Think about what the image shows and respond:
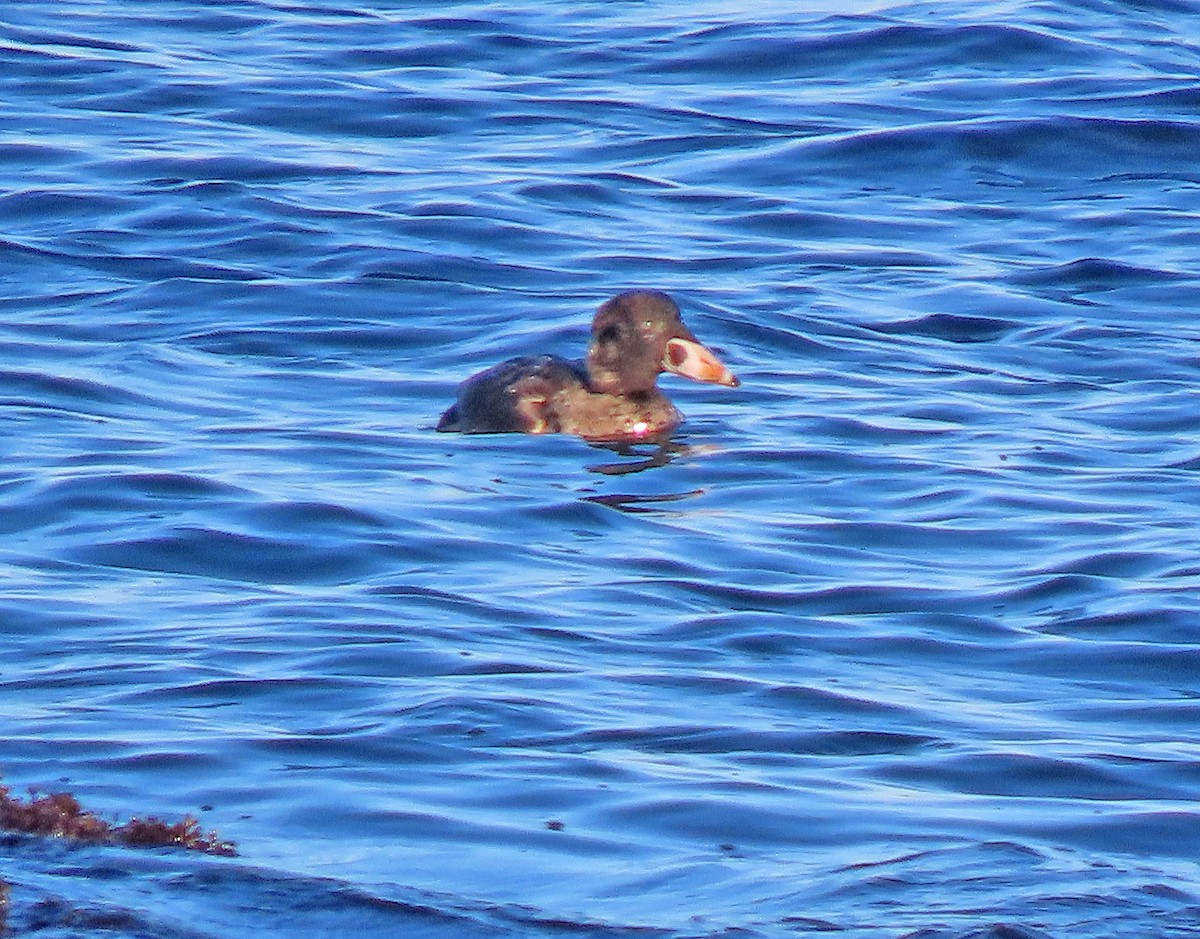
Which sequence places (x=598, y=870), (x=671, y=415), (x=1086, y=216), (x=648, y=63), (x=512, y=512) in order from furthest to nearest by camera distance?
1. (x=648, y=63)
2. (x=1086, y=216)
3. (x=671, y=415)
4. (x=512, y=512)
5. (x=598, y=870)

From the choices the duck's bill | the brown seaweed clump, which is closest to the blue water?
the brown seaweed clump

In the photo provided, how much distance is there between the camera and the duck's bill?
38.1 ft

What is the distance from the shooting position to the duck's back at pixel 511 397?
10883 mm

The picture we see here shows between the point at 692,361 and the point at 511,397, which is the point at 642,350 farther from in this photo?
the point at 511,397

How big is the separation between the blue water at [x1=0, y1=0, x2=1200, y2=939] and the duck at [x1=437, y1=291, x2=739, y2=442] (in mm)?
176

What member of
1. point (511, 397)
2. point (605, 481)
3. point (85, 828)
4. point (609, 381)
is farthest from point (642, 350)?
point (85, 828)

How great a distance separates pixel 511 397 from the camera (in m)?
10.9

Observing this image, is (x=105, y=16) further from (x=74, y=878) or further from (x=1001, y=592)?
(x=74, y=878)

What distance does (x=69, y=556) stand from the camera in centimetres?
876

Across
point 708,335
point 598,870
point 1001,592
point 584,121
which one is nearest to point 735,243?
point 708,335

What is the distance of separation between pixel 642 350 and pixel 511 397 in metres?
0.84

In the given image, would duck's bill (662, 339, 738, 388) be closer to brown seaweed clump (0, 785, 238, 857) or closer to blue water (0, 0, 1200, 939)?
blue water (0, 0, 1200, 939)

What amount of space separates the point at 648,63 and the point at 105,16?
432cm

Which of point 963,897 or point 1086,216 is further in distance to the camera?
point 1086,216
